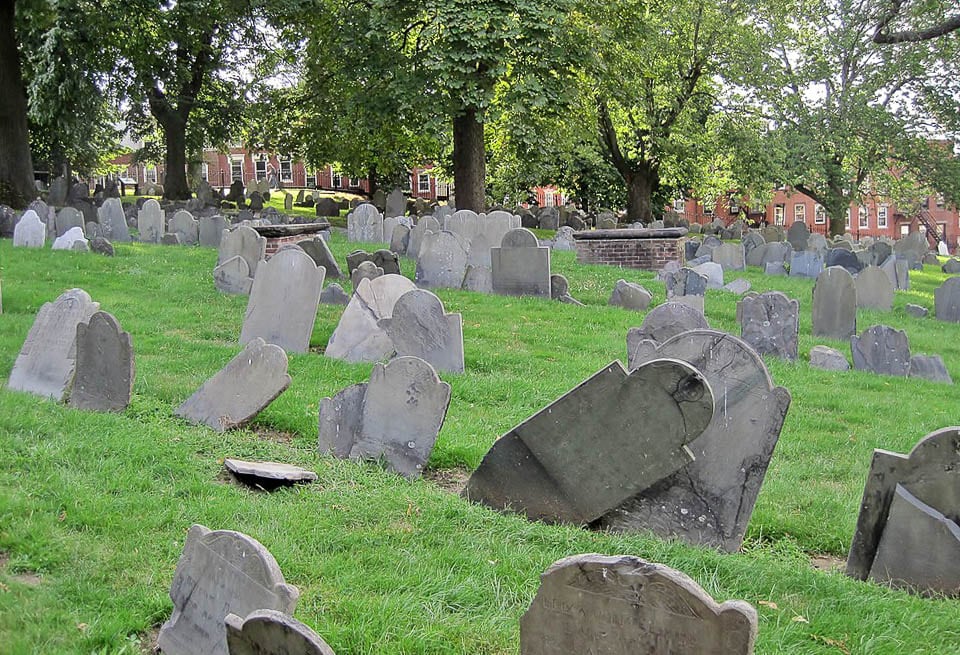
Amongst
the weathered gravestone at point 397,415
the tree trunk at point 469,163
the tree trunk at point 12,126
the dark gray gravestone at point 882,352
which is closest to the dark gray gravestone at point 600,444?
the weathered gravestone at point 397,415

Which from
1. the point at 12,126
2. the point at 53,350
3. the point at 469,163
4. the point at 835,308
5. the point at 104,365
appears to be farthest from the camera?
the point at 469,163

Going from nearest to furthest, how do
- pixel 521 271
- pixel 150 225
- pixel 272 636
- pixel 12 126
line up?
pixel 272 636, pixel 521 271, pixel 150 225, pixel 12 126

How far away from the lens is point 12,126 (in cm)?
2156

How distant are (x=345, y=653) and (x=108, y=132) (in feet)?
137

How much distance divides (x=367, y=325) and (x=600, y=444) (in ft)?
15.0

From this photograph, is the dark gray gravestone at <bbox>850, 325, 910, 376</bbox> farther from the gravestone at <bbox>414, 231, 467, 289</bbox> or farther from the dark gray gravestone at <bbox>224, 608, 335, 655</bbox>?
the dark gray gravestone at <bbox>224, 608, 335, 655</bbox>

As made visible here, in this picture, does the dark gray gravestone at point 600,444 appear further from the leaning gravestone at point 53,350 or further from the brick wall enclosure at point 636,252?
the brick wall enclosure at point 636,252

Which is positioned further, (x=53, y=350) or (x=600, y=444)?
(x=53, y=350)

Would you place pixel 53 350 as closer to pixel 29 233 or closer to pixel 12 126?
pixel 29 233

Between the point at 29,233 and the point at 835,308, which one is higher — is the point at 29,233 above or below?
above

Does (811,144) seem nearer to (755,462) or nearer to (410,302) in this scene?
(410,302)

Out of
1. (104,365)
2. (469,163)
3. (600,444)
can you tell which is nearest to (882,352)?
(600,444)

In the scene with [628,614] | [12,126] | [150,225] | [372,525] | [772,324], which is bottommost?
[372,525]

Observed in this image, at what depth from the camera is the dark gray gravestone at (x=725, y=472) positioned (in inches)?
191
